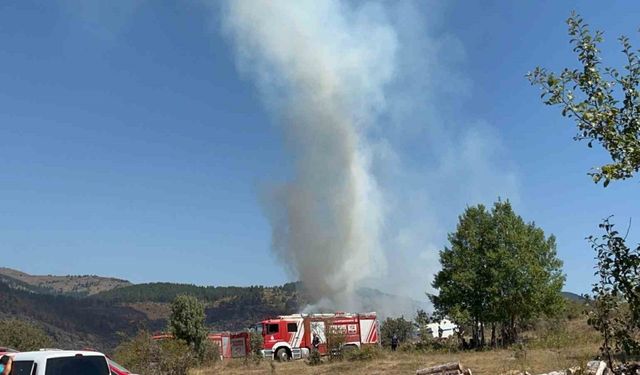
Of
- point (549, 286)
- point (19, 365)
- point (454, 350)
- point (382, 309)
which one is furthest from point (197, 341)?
point (382, 309)

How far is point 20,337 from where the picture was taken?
49.1 m

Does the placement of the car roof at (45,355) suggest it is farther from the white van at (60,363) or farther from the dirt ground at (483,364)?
the dirt ground at (483,364)

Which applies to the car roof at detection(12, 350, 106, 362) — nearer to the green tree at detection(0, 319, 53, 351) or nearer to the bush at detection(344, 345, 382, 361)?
the bush at detection(344, 345, 382, 361)

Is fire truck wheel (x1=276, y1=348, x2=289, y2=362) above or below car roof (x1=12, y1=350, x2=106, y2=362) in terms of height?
above

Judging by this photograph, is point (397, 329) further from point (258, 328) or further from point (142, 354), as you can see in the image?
point (142, 354)

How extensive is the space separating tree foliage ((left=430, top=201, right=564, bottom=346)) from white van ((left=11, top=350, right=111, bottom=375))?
34.6m

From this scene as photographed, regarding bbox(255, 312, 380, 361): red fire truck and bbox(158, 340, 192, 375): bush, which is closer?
bbox(158, 340, 192, 375): bush

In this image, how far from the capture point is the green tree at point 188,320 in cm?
4872

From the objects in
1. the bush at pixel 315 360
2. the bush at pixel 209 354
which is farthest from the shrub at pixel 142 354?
the bush at pixel 209 354

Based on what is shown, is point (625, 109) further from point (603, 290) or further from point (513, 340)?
point (513, 340)


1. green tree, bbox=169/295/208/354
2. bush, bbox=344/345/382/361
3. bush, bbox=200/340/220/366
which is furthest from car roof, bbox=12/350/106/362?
green tree, bbox=169/295/208/354

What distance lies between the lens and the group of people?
10820 mm

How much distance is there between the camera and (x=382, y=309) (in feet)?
503

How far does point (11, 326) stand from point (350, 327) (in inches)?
1122
